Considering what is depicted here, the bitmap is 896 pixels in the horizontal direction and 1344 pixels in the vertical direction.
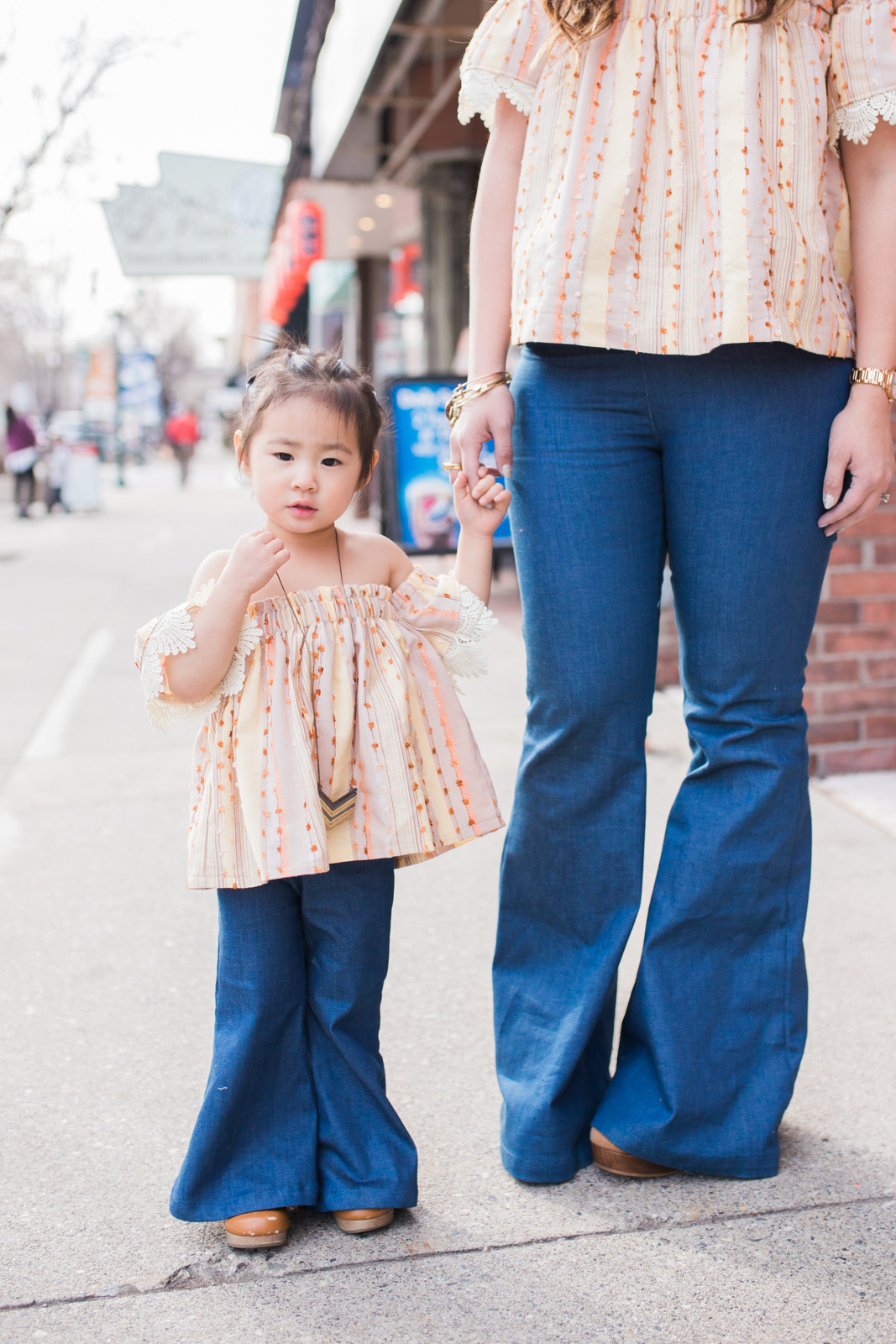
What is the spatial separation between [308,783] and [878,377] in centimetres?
95

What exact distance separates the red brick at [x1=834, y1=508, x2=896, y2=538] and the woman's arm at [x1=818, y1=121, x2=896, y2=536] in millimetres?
1957

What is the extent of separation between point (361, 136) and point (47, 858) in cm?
731

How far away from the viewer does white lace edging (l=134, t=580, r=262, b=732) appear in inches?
61.3

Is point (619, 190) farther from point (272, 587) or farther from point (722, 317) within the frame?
point (272, 587)

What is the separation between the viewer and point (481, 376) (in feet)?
5.65

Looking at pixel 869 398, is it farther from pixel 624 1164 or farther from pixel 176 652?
pixel 624 1164

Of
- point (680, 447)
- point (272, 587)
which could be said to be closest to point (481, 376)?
point (680, 447)

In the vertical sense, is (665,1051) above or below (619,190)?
below

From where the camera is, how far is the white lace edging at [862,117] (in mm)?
1550

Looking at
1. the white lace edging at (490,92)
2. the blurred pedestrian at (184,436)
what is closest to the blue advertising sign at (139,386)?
the blurred pedestrian at (184,436)

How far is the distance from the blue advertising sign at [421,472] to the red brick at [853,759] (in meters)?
2.38

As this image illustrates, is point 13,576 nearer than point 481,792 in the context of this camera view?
No

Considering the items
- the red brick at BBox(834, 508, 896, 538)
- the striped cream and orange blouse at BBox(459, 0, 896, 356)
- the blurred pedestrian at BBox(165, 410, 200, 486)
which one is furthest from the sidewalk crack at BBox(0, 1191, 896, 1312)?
the blurred pedestrian at BBox(165, 410, 200, 486)

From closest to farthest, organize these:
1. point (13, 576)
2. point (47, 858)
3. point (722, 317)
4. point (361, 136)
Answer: point (722, 317)
point (47, 858)
point (361, 136)
point (13, 576)
